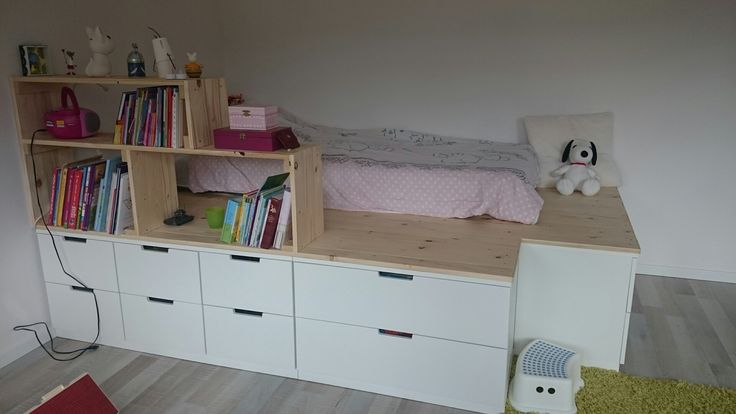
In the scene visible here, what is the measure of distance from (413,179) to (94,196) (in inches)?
54.4

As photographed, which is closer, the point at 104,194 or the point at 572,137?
the point at 104,194

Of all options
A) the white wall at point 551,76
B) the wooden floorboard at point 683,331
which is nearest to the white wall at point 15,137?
the white wall at point 551,76

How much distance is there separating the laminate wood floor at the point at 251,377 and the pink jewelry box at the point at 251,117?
989mm

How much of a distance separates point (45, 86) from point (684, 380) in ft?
9.45

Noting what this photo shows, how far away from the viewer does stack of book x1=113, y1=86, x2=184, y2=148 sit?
2324 millimetres

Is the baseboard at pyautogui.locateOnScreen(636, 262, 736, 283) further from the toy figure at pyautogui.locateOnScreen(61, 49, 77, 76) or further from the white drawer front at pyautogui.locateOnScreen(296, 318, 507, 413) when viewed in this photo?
the toy figure at pyautogui.locateOnScreen(61, 49, 77, 76)

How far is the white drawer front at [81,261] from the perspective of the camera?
2.54 metres

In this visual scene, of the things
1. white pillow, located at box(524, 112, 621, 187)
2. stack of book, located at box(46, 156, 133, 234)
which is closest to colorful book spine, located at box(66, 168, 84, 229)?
stack of book, located at box(46, 156, 133, 234)

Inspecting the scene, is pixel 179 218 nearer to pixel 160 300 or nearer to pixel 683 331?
pixel 160 300

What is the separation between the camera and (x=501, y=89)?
3721 mm

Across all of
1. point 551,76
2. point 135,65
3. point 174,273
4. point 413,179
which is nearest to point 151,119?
point 135,65

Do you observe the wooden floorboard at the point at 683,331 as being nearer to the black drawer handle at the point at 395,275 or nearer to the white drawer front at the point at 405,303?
the white drawer front at the point at 405,303

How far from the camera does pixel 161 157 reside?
102 inches

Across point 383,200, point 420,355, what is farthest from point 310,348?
point 383,200
